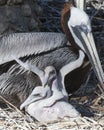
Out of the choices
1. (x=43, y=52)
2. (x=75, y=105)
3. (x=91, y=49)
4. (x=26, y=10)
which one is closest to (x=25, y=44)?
(x=43, y=52)

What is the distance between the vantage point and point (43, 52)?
15.4 ft

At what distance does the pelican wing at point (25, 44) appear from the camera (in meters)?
4.66

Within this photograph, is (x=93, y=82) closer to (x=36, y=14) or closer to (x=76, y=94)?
(x=76, y=94)

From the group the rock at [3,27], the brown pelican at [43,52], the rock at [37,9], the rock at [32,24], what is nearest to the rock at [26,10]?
the rock at [32,24]

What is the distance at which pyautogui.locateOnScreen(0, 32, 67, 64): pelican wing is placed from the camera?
466 centimetres

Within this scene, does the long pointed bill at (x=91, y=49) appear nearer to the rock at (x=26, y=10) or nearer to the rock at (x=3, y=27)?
the rock at (x=3, y=27)

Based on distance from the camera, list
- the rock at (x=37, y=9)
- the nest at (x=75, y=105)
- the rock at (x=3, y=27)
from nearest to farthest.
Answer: the nest at (x=75, y=105) < the rock at (x=3, y=27) < the rock at (x=37, y=9)

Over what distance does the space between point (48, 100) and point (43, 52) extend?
0.38 metres

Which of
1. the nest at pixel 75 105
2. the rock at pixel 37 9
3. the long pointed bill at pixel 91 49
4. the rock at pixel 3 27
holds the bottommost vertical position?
the nest at pixel 75 105

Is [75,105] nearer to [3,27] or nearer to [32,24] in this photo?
[3,27]

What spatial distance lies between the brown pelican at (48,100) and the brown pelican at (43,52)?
0.09m

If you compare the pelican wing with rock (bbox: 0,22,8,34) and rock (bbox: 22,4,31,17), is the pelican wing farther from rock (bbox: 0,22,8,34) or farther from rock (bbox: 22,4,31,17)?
rock (bbox: 22,4,31,17)

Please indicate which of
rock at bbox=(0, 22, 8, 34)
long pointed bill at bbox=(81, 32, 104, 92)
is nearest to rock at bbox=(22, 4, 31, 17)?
rock at bbox=(0, 22, 8, 34)

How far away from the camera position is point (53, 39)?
4.73m
